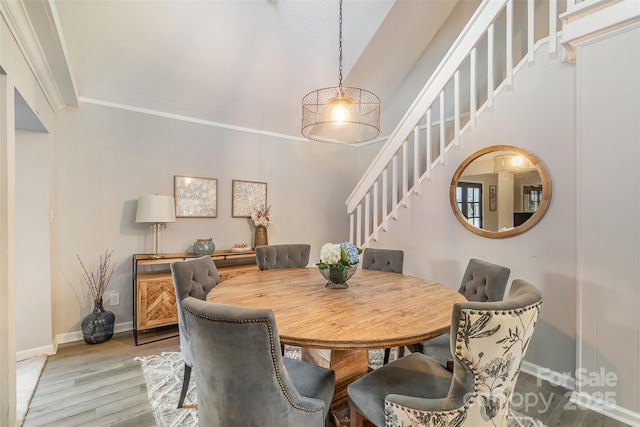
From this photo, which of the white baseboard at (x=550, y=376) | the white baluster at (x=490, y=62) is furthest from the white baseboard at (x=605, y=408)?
the white baluster at (x=490, y=62)

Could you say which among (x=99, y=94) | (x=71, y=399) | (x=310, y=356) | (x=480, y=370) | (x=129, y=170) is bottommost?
(x=71, y=399)

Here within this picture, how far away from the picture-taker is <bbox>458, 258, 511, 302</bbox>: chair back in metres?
1.86

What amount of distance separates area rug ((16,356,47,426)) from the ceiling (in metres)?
2.44

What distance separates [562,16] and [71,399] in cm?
437

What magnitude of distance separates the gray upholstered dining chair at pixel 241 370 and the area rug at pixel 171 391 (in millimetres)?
925

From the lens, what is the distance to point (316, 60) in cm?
372

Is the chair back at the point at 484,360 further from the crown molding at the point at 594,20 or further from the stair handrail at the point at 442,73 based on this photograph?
the stair handrail at the point at 442,73

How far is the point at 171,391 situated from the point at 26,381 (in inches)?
46.5

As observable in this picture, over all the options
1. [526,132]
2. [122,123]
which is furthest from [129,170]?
[526,132]

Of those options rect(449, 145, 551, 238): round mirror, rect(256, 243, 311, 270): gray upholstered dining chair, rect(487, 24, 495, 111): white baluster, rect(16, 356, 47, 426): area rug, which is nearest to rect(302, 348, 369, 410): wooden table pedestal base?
rect(256, 243, 311, 270): gray upholstered dining chair

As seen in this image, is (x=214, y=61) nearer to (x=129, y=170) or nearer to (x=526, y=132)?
(x=129, y=170)

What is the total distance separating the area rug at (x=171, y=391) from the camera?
5.96 ft

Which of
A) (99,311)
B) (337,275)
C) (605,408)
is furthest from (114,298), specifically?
(605,408)

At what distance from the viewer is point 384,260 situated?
2.80 m
